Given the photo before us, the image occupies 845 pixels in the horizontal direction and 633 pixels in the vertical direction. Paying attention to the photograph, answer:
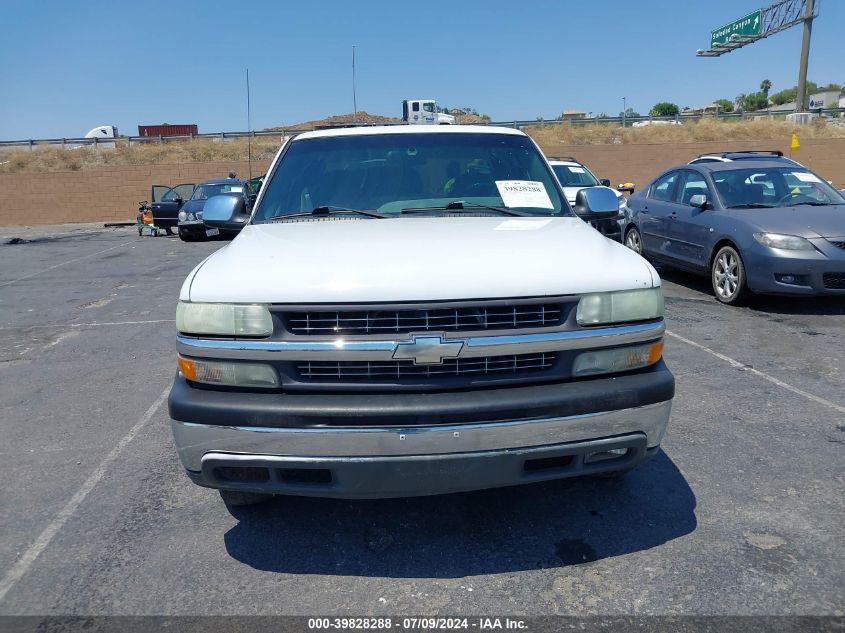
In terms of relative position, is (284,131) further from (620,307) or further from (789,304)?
(620,307)

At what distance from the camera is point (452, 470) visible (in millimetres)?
2584

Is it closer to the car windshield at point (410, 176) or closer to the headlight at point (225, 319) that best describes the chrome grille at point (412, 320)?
the headlight at point (225, 319)

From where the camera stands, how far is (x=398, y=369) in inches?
104

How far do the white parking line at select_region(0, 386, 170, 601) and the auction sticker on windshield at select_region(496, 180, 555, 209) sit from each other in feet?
8.96

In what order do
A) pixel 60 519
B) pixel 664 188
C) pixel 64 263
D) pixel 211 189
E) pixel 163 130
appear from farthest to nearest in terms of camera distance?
1. pixel 163 130
2. pixel 211 189
3. pixel 64 263
4. pixel 664 188
5. pixel 60 519

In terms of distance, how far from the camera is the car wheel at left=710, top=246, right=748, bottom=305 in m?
7.55

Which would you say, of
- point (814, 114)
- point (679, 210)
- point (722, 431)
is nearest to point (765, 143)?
point (814, 114)

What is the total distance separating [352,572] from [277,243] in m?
1.49

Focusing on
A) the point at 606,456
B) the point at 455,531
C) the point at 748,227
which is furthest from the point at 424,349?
the point at 748,227

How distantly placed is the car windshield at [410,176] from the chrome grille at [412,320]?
1.27 metres

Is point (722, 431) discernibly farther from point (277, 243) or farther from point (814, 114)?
point (814, 114)

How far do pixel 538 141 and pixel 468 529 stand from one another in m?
33.4

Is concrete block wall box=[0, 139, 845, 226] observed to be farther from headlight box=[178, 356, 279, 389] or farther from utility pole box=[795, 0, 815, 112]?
headlight box=[178, 356, 279, 389]

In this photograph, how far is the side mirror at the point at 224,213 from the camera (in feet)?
13.9
